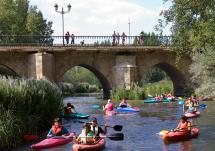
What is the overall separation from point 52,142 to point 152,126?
24.4 feet

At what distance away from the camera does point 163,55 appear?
45.9 m

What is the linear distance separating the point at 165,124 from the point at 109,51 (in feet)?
61.4

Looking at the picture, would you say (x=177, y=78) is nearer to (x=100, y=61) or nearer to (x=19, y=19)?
(x=100, y=61)

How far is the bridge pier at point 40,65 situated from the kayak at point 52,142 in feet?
64.1

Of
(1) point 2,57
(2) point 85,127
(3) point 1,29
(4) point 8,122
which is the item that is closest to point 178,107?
(1) point 2,57

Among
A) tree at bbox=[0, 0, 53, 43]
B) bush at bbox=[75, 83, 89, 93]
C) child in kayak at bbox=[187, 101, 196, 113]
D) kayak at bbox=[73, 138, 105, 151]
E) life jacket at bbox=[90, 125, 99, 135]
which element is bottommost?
kayak at bbox=[73, 138, 105, 151]

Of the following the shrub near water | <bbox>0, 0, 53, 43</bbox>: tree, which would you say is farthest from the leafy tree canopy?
the shrub near water

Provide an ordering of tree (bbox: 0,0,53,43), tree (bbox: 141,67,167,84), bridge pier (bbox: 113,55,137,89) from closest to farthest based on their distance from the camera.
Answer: bridge pier (bbox: 113,55,137,89), tree (bbox: 0,0,53,43), tree (bbox: 141,67,167,84)

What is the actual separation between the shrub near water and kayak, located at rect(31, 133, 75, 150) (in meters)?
0.86

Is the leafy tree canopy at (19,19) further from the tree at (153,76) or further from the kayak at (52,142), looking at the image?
the kayak at (52,142)

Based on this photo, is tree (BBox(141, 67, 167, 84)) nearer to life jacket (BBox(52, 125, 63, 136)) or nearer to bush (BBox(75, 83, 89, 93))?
bush (BBox(75, 83, 89, 93))

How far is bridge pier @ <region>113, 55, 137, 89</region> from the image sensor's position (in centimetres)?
4300

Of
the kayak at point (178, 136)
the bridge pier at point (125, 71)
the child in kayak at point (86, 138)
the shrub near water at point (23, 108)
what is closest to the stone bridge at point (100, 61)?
the bridge pier at point (125, 71)

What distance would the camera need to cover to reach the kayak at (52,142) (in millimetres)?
18391
